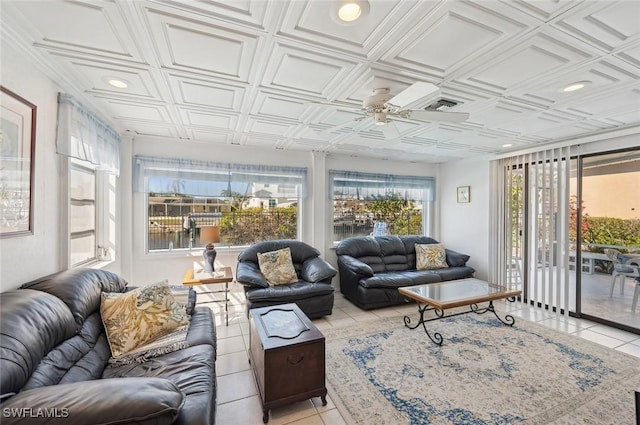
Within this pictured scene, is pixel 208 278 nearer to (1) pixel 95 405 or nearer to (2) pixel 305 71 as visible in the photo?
(1) pixel 95 405

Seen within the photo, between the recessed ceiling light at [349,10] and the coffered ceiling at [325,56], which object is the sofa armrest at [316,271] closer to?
the coffered ceiling at [325,56]

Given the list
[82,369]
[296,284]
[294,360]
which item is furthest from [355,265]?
[82,369]

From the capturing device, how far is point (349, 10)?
4.66ft

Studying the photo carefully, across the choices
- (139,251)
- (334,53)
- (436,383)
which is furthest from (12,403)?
(139,251)

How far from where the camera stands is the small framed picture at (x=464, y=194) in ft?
16.8

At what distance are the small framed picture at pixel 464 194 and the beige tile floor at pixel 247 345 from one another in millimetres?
1916

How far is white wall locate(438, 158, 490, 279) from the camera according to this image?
484 cm

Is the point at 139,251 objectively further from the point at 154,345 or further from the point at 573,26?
the point at 573,26

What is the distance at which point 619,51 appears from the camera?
1772 mm

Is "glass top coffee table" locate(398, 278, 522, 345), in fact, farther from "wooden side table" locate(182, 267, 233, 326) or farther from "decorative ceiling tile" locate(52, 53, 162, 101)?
"decorative ceiling tile" locate(52, 53, 162, 101)

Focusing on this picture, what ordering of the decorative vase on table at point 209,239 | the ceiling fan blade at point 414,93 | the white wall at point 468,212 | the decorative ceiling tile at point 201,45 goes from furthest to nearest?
the white wall at point 468,212 < the decorative vase on table at point 209,239 < the ceiling fan blade at point 414,93 < the decorative ceiling tile at point 201,45

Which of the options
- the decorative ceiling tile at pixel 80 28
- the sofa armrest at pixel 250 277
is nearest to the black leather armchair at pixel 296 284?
the sofa armrest at pixel 250 277

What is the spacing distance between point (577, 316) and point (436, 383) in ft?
9.59

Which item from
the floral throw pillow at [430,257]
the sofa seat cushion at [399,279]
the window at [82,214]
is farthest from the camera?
the floral throw pillow at [430,257]
